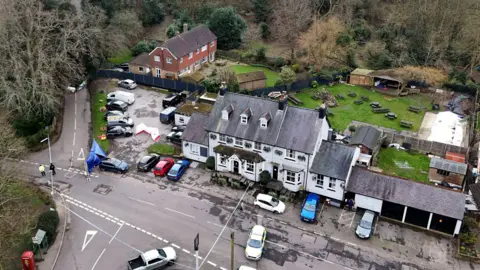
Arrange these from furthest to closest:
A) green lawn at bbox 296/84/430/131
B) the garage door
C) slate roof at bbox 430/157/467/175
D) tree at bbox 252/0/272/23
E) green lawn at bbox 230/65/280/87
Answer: tree at bbox 252/0/272/23 < green lawn at bbox 230/65/280/87 < green lawn at bbox 296/84/430/131 < slate roof at bbox 430/157/467/175 < the garage door

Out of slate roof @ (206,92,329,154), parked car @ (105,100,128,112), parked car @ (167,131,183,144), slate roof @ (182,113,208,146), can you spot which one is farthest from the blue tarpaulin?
slate roof @ (206,92,329,154)

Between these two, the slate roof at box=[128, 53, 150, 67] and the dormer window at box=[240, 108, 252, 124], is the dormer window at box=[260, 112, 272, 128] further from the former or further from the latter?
the slate roof at box=[128, 53, 150, 67]

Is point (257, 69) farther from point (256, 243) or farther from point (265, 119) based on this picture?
point (256, 243)

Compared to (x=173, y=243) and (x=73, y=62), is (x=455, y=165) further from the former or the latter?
(x=73, y=62)

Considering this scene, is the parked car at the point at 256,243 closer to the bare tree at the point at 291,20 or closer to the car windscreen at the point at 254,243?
the car windscreen at the point at 254,243

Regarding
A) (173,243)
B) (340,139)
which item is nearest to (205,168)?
(173,243)

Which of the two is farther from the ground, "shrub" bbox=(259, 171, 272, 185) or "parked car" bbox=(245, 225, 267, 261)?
"shrub" bbox=(259, 171, 272, 185)
